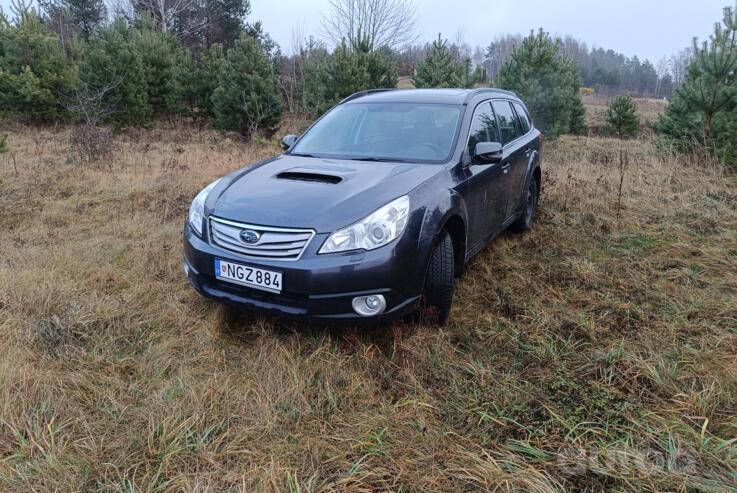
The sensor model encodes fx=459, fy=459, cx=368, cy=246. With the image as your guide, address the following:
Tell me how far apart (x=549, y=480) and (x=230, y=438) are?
1.40 m

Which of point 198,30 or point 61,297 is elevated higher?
Result: point 198,30

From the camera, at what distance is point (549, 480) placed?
1.86 metres

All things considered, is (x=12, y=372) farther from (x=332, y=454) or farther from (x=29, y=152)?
(x=29, y=152)

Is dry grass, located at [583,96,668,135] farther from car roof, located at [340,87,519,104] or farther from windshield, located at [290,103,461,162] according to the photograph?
windshield, located at [290,103,461,162]

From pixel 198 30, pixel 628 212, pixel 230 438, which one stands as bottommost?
pixel 230 438

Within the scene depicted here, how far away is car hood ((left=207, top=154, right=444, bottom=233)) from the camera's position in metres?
2.52

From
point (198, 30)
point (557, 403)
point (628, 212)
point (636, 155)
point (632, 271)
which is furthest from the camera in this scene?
point (198, 30)

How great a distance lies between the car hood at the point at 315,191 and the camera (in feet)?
8.27

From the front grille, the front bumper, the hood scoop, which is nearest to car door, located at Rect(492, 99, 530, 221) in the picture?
the hood scoop

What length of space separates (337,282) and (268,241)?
17.9 inches

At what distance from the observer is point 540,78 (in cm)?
1169

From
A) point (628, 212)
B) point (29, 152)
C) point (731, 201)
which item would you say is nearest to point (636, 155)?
point (731, 201)

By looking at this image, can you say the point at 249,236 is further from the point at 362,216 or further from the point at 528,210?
the point at 528,210

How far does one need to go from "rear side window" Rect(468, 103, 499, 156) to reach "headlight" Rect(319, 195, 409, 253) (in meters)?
1.10
